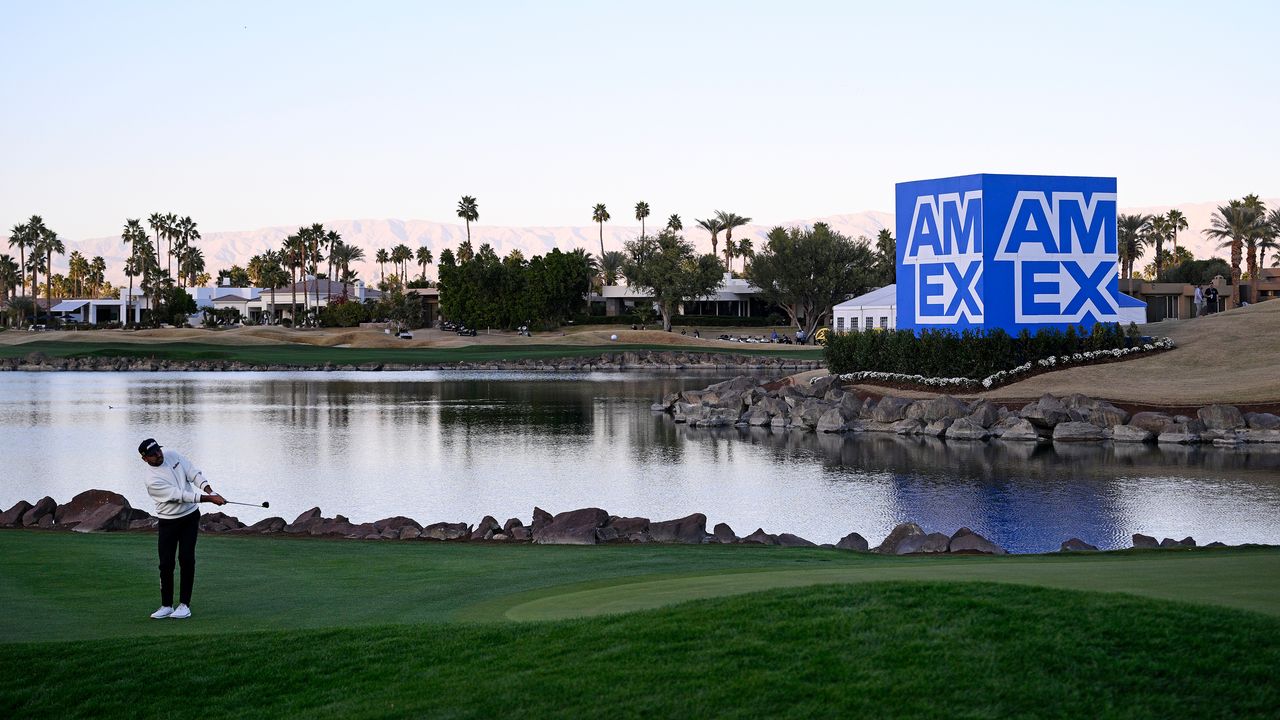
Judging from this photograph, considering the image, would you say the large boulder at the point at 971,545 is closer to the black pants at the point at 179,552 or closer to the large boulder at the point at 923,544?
the large boulder at the point at 923,544

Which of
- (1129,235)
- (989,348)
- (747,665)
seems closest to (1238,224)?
(1129,235)

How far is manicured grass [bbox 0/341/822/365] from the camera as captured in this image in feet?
334

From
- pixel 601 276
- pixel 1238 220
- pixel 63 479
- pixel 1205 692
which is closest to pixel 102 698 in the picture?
pixel 1205 692

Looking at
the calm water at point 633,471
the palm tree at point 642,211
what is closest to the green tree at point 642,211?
the palm tree at point 642,211

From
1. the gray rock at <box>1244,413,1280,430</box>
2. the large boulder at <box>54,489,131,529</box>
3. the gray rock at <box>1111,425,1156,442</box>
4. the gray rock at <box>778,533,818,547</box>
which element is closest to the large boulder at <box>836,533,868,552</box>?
the gray rock at <box>778,533,818,547</box>

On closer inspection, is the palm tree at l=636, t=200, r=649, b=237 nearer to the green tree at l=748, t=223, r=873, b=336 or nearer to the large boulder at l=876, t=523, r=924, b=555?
the green tree at l=748, t=223, r=873, b=336

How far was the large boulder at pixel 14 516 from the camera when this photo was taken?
72.4 ft

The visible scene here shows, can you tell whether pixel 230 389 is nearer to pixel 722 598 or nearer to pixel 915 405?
pixel 915 405

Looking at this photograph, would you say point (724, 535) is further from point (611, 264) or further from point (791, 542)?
point (611, 264)

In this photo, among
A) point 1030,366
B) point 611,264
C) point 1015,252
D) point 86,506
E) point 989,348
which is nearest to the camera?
point 86,506

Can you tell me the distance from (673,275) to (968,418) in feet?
272

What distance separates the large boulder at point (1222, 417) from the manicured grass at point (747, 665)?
1310 inches

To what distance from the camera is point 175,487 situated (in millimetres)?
12539

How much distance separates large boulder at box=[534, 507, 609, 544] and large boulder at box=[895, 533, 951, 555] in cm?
457
